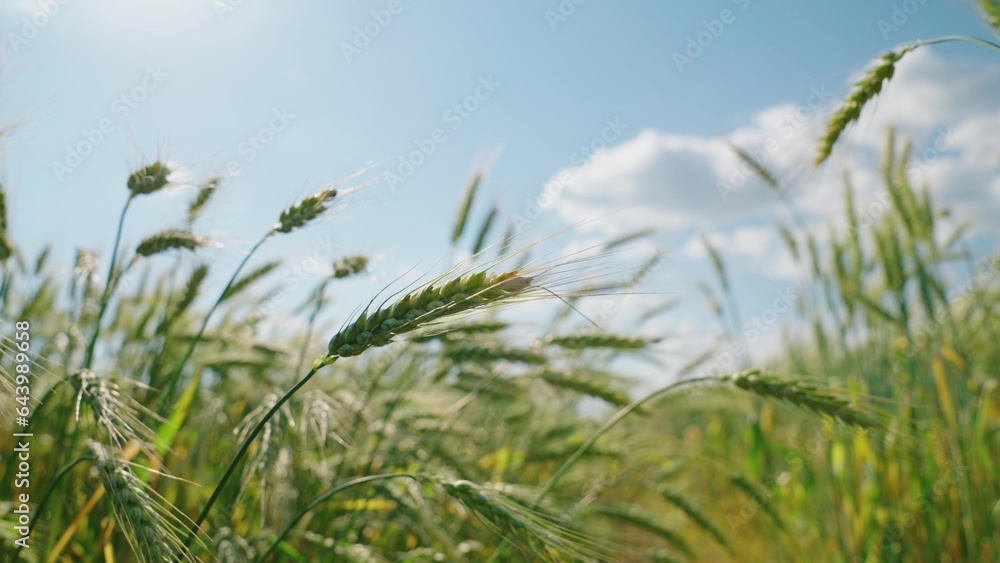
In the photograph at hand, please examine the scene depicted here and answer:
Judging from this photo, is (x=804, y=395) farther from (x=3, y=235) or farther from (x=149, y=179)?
(x=3, y=235)

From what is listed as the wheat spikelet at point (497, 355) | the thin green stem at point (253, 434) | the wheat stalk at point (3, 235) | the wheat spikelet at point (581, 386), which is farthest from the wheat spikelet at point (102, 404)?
the wheat spikelet at point (581, 386)

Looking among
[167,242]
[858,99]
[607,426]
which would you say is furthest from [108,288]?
[858,99]

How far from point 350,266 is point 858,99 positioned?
5.10 feet

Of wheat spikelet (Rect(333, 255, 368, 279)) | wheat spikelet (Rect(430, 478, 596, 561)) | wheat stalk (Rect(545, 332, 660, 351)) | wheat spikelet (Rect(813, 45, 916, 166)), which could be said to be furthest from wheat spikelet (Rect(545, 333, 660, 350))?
wheat spikelet (Rect(430, 478, 596, 561))

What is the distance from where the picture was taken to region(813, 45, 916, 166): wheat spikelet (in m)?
1.68

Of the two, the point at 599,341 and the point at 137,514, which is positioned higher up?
the point at 599,341

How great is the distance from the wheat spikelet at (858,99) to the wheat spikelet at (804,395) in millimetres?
605

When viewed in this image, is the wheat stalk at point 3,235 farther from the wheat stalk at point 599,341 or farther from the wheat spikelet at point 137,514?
the wheat stalk at point 599,341

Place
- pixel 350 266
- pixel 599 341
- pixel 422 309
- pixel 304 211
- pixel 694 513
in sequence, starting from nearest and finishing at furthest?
1. pixel 422 309
2. pixel 304 211
3. pixel 350 266
4. pixel 599 341
5. pixel 694 513

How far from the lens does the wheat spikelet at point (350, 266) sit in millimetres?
2151

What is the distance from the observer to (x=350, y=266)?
215 cm

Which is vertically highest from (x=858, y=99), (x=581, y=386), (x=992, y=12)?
(x=992, y=12)

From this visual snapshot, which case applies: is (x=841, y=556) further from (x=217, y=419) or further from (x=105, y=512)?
(x=105, y=512)

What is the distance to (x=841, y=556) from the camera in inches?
118
